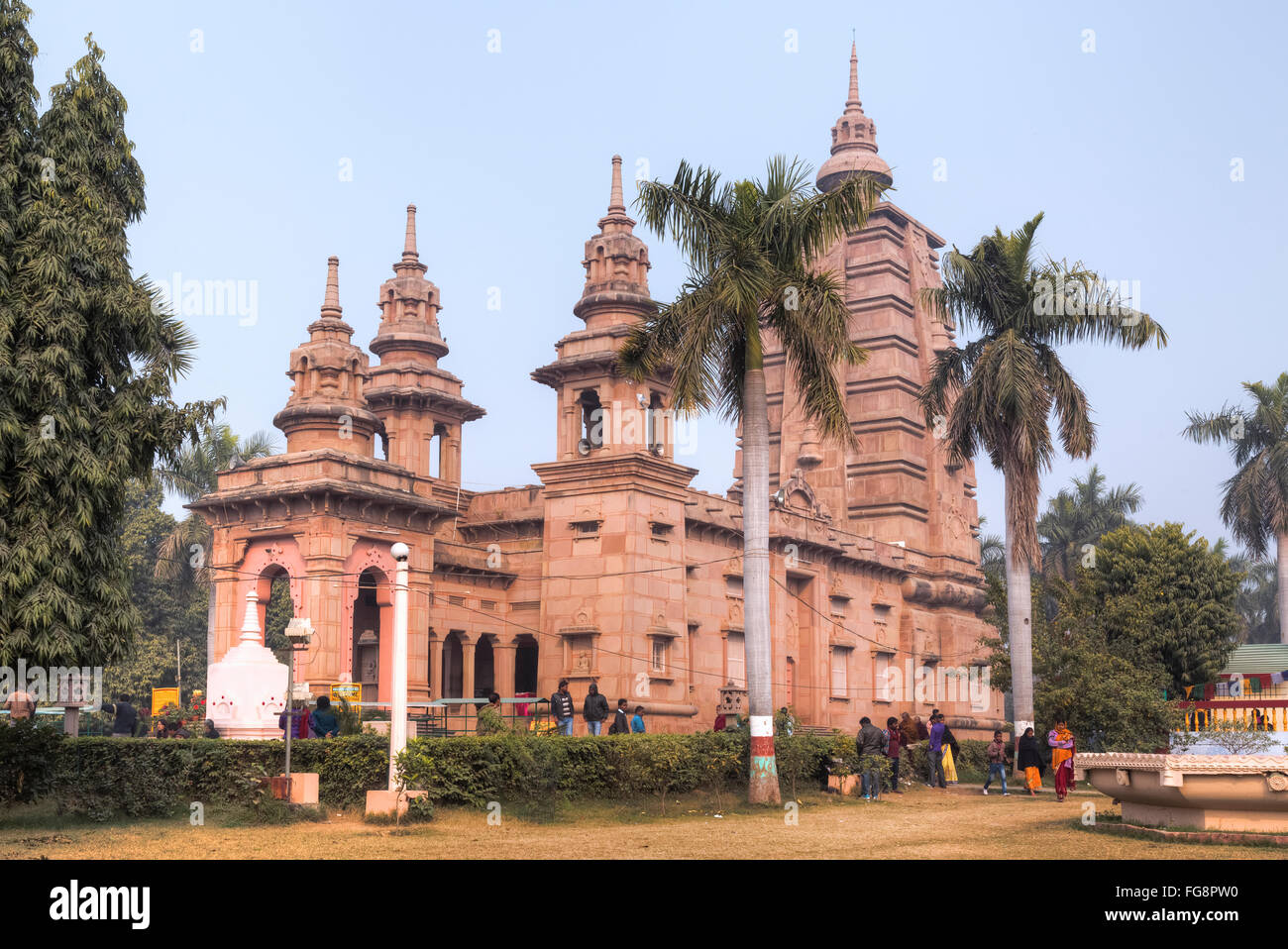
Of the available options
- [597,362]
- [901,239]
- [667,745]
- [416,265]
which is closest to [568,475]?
[597,362]

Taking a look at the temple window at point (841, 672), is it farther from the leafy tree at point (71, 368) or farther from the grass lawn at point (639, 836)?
the leafy tree at point (71, 368)

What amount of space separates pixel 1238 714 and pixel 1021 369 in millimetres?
8998

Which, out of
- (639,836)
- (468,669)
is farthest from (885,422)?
(639,836)

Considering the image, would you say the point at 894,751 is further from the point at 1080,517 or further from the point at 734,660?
the point at 1080,517

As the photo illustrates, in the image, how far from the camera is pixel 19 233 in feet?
66.0

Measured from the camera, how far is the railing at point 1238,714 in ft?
78.7

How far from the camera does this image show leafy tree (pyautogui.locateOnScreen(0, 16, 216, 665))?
755 inches

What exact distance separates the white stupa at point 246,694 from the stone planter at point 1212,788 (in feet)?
51.4

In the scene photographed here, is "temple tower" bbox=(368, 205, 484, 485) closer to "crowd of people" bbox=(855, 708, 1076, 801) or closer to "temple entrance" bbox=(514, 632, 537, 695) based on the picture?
"temple entrance" bbox=(514, 632, 537, 695)

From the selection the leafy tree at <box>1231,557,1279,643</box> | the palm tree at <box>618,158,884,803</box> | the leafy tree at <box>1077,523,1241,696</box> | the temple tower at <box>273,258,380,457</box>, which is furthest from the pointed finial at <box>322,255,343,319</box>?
the leafy tree at <box>1231,557,1279,643</box>

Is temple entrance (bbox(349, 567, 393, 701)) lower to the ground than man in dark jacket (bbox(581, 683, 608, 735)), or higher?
higher

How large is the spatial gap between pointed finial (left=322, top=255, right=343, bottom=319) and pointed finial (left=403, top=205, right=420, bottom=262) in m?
8.42

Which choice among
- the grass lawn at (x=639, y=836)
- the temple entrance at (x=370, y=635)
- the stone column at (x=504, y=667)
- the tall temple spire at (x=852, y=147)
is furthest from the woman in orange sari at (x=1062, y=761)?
the tall temple spire at (x=852, y=147)

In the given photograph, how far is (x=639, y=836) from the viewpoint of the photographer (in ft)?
58.9
